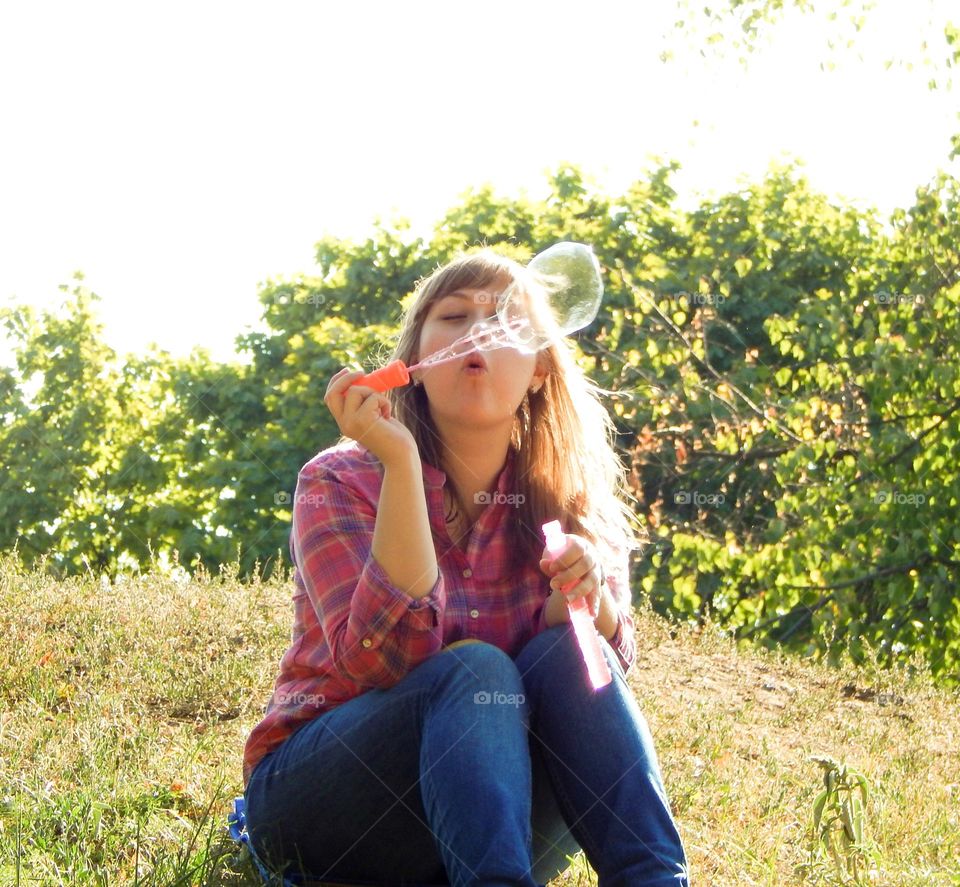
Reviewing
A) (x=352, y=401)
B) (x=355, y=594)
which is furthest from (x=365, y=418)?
(x=355, y=594)

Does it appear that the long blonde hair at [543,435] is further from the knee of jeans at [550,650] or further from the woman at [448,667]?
the knee of jeans at [550,650]

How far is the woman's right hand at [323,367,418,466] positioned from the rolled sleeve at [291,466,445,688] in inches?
6.9

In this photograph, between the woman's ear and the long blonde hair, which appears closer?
the long blonde hair

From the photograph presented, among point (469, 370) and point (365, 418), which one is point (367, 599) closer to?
point (365, 418)

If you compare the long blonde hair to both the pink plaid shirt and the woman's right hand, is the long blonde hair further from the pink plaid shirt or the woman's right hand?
the woman's right hand

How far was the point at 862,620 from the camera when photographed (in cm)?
820

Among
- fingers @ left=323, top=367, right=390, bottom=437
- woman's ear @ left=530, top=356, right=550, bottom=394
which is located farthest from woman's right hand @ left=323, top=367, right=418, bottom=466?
woman's ear @ left=530, top=356, right=550, bottom=394

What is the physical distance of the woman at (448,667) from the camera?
6.81 ft

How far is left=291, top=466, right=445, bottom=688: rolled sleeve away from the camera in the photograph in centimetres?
217

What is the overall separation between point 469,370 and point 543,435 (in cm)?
34

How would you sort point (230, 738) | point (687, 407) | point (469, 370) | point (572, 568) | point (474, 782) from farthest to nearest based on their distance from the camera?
point (687, 407), point (230, 738), point (469, 370), point (572, 568), point (474, 782)

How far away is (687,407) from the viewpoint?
30.1 ft

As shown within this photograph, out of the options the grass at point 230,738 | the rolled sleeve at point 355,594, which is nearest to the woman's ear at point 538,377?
the rolled sleeve at point 355,594

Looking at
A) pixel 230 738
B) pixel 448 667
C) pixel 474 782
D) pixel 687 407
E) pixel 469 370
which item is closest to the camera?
pixel 474 782
